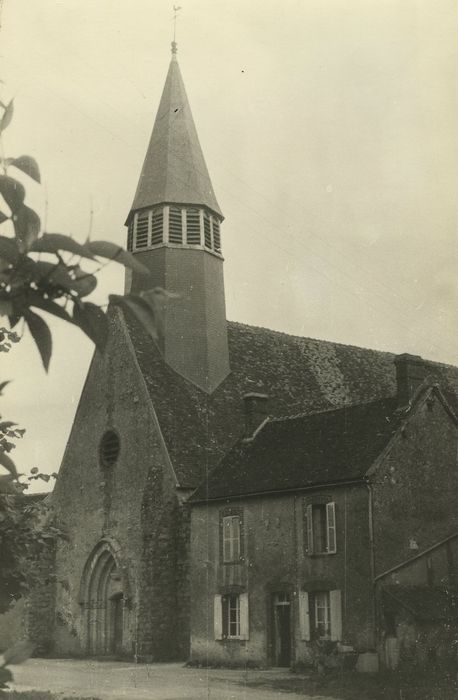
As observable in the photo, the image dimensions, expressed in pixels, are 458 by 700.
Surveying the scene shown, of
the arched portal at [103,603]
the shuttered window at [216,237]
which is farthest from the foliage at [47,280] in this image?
the shuttered window at [216,237]

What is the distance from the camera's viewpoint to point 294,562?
22672 mm

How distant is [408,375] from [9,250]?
73.0 feet

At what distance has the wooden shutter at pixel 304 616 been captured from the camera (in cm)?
2164

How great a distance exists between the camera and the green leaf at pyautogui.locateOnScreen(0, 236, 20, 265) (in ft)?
5.73

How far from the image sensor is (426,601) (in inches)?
798

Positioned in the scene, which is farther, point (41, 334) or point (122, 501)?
point (122, 501)

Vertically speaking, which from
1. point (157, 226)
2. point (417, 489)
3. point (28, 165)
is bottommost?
point (28, 165)

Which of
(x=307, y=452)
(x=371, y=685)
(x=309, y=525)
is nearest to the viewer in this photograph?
(x=371, y=685)

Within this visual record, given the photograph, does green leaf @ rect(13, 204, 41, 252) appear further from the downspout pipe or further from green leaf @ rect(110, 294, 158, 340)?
the downspout pipe

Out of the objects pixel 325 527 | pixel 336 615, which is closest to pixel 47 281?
pixel 336 615

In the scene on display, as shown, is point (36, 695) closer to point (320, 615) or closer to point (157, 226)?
point (320, 615)

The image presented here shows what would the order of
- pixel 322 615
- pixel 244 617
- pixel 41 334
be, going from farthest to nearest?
pixel 244 617
pixel 322 615
pixel 41 334

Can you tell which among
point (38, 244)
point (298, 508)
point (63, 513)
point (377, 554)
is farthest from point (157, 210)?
point (38, 244)

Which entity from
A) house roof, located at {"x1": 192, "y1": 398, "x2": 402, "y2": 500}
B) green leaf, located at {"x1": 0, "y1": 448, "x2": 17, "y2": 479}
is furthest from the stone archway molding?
green leaf, located at {"x1": 0, "y1": 448, "x2": 17, "y2": 479}
